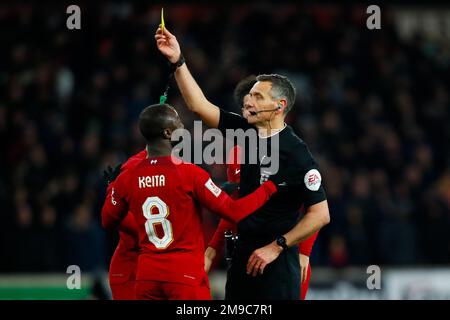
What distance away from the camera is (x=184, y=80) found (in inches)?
237

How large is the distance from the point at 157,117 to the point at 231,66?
911 centimetres

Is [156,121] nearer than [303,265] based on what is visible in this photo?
Yes

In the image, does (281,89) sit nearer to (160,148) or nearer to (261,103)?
(261,103)

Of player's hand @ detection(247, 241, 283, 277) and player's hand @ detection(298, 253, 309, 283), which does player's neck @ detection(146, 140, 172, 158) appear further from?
player's hand @ detection(298, 253, 309, 283)

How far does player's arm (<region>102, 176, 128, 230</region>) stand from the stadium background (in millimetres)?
4943

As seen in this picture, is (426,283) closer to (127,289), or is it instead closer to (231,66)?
(231,66)

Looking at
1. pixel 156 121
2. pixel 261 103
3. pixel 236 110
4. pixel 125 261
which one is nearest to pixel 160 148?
pixel 156 121

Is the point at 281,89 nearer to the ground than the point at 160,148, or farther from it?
farther from it

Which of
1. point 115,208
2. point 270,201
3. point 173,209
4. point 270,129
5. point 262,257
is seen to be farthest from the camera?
point 270,129

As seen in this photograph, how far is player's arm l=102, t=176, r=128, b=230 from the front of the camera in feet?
18.9

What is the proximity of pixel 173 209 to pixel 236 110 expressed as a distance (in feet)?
26.1

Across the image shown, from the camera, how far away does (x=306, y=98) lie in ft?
48.2

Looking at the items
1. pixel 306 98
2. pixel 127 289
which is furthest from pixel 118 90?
pixel 127 289

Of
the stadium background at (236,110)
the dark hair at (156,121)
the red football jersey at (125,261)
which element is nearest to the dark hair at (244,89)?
the red football jersey at (125,261)
